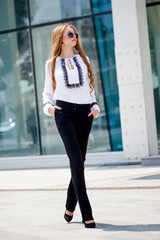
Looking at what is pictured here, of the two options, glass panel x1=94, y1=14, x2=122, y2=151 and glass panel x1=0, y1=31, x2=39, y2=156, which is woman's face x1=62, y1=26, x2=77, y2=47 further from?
glass panel x1=0, y1=31, x2=39, y2=156

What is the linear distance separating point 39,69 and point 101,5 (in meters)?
2.58

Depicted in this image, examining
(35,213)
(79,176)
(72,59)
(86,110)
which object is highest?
(72,59)

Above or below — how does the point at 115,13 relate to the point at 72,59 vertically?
above

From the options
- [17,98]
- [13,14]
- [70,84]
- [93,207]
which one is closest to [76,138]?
[70,84]

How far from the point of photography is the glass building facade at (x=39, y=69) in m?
14.2

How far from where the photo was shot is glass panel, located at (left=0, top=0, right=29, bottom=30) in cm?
1504

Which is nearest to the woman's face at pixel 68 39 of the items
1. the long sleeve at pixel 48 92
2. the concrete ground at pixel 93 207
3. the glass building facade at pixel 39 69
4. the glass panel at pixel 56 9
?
the long sleeve at pixel 48 92

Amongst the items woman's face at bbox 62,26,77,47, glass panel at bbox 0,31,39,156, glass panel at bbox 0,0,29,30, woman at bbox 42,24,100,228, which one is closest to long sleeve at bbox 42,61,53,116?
woman at bbox 42,24,100,228

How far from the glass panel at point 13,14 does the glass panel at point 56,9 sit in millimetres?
251

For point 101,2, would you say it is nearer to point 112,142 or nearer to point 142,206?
point 112,142

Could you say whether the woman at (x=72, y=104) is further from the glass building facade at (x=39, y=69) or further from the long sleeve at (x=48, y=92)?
the glass building facade at (x=39, y=69)

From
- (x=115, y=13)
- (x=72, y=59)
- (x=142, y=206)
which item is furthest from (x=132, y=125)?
(x=72, y=59)

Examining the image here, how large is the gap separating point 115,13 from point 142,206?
7274mm

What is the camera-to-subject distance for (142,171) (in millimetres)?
10398
